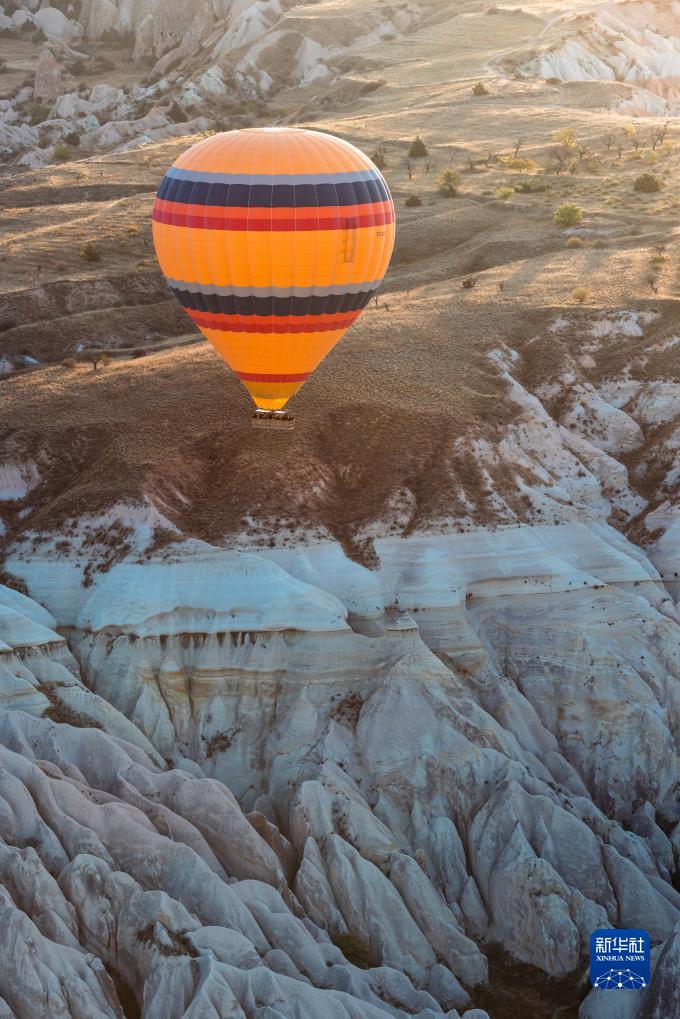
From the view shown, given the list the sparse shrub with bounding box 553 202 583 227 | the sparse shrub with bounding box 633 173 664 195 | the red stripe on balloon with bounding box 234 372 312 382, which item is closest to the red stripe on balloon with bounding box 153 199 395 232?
the red stripe on balloon with bounding box 234 372 312 382

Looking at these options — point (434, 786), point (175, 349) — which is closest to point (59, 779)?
point (434, 786)

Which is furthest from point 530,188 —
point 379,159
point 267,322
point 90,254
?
point 267,322

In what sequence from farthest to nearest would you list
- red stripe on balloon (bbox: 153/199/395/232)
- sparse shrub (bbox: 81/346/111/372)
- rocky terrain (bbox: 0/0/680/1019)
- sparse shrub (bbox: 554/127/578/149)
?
sparse shrub (bbox: 554/127/578/149)
sparse shrub (bbox: 81/346/111/372)
red stripe on balloon (bbox: 153/199/395/232)
rocky terrain (bbox: 0/0/680/1019)

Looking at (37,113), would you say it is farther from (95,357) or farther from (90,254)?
(95,357)

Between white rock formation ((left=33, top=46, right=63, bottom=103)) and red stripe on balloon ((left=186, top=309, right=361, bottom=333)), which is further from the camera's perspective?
white rock formation ((left=33, top=46, right=63, bottom=103))

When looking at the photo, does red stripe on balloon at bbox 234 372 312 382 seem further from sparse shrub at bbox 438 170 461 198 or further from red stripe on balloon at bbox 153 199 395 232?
sparse shrub at bbox 438 170 461 198

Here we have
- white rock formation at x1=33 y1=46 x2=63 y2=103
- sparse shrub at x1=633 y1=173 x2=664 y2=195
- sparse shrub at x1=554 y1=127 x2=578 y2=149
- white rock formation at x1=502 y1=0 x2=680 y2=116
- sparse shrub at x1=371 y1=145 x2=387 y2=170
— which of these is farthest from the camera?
white rock formation at x1=33 y1=46 x2=63 y2=103
